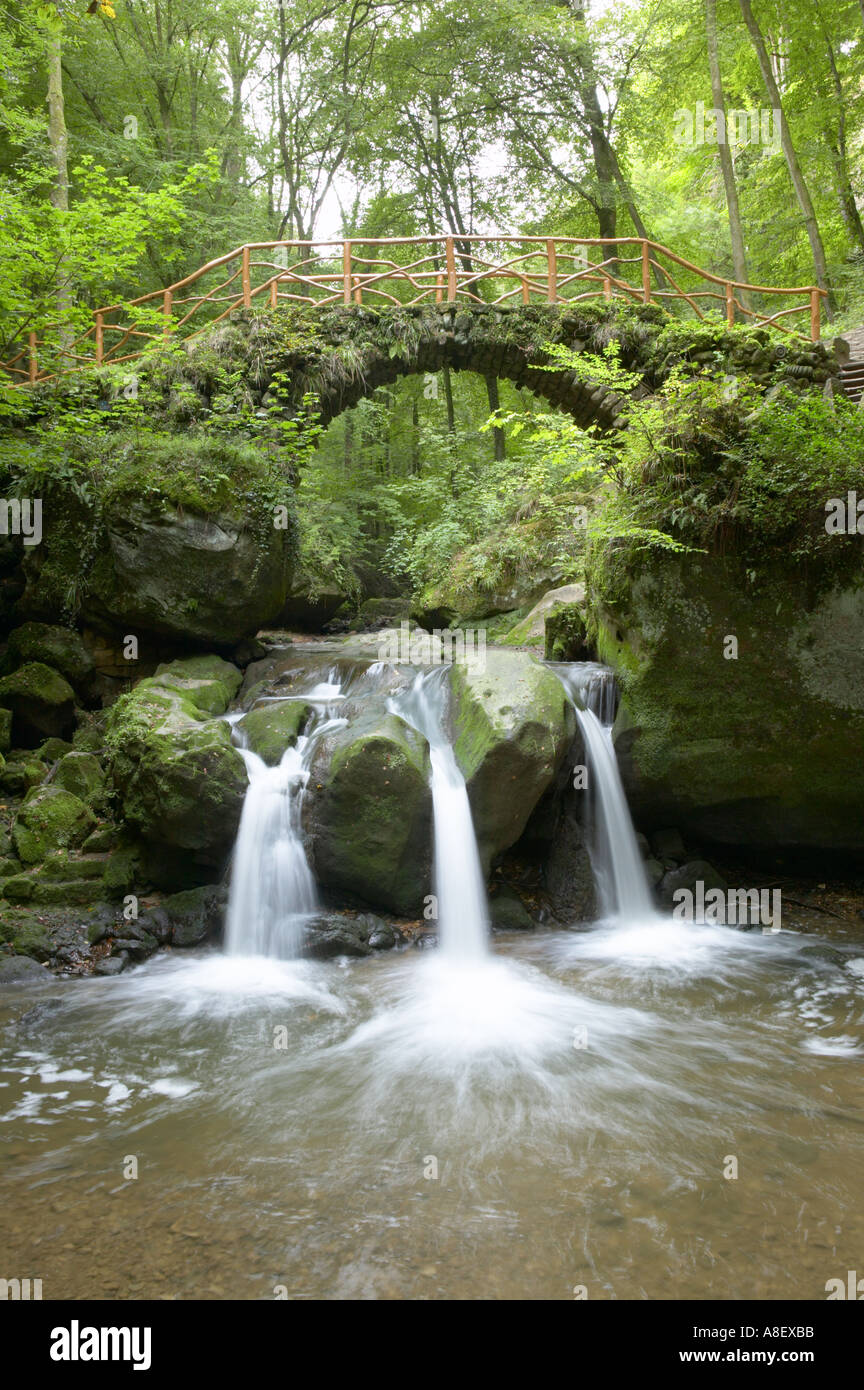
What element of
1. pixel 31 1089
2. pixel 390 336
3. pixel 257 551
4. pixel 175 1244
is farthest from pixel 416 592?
pixel 175 1244

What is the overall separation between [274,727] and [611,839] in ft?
11.6

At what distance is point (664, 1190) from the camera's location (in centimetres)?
334

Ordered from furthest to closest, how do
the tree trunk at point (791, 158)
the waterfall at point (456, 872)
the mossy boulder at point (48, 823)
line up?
the tree trunk at point (791, 158)
the mossy boulder at point (48, 823)
the waterfall at point (456, 872)

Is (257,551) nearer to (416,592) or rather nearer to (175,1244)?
(416,592)

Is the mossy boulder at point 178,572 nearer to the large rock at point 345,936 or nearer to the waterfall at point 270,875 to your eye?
the waterfall at point 270,875

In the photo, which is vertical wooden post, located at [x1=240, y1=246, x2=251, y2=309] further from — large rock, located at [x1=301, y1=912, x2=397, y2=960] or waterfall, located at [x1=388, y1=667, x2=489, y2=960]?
large rock, located at [x1=301, y1=912, x2=397, y2=960]

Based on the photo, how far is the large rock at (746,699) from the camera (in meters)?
7.07

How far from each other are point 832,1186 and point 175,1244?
2700 millimetres

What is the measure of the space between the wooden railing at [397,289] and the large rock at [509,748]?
602 centimetres

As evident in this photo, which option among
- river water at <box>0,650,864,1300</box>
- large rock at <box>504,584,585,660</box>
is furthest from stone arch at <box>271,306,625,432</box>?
river water at <box>0,650,864,1300</box>

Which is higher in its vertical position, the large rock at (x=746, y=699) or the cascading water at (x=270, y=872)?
the large rock at (x=746, y=699)

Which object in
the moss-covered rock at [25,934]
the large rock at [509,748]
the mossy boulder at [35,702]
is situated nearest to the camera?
the moss-covered rock at [25,934]

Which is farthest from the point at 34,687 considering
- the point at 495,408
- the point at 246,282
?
the point at 495,408

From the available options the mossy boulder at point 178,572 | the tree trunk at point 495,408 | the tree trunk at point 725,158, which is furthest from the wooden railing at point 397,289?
the mossy boulder at point 178,572
